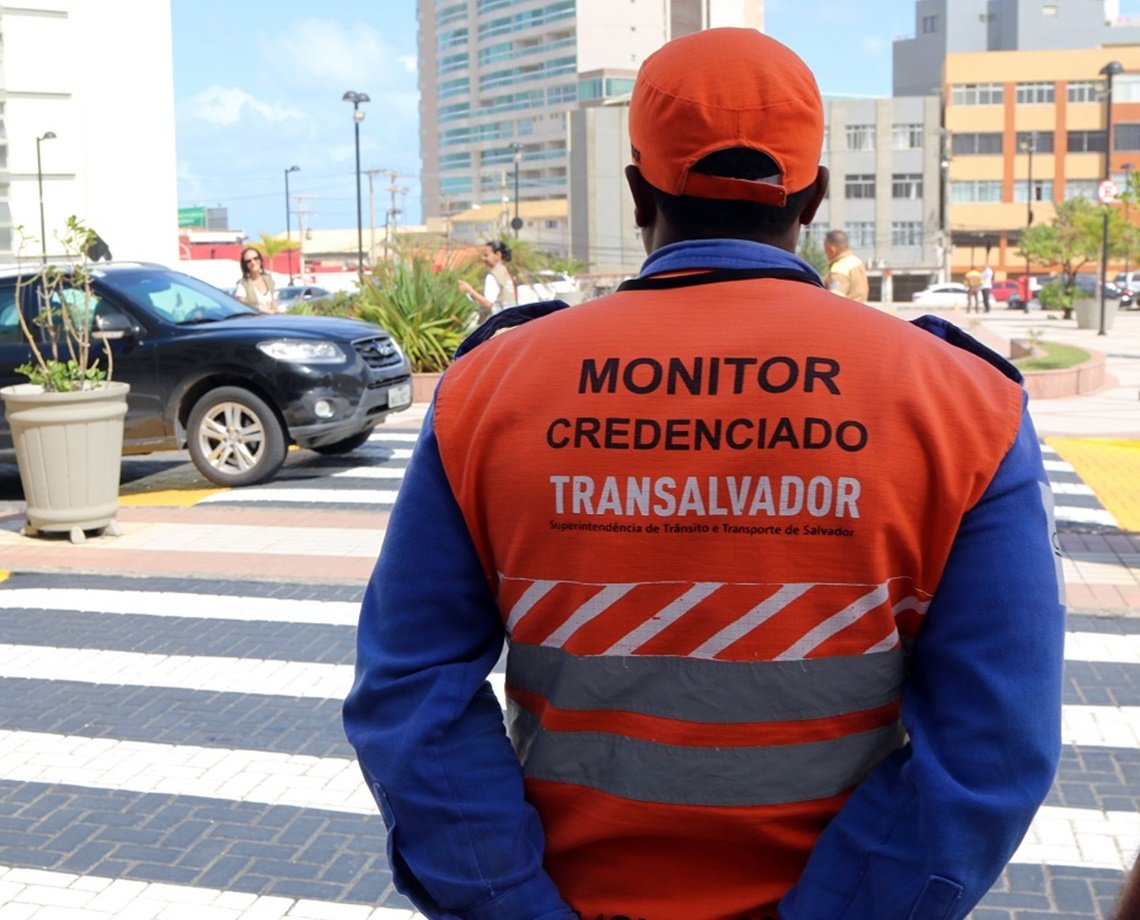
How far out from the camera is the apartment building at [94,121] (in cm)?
2642

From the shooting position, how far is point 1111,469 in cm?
1323

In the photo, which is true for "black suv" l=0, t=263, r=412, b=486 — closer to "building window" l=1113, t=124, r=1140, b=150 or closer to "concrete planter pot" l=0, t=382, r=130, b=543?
"concrete planter pot" l=0, t=382, r=130, b=543

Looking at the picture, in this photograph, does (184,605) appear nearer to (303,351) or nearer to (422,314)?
(303,351)

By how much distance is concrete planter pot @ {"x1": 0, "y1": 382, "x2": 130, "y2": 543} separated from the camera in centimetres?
995

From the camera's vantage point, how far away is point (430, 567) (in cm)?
188

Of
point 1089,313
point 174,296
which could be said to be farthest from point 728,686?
point 1089,313

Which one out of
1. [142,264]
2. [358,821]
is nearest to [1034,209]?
[142,264]

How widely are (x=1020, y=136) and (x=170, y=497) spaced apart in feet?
339

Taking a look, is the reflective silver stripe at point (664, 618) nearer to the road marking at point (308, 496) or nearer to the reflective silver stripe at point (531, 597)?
the reflective silver stripe at point (531, 597)

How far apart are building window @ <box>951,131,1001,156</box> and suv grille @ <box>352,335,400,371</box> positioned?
100778 millimetres

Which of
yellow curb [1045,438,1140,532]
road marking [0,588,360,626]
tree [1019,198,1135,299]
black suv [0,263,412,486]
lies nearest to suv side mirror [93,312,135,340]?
black suv [0,263,412,486]

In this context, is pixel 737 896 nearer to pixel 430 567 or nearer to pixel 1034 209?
pixel 430 567

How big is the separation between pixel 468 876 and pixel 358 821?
3.36 m

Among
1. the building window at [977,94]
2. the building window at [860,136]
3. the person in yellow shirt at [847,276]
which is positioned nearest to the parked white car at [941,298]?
the building window at [977,94]
